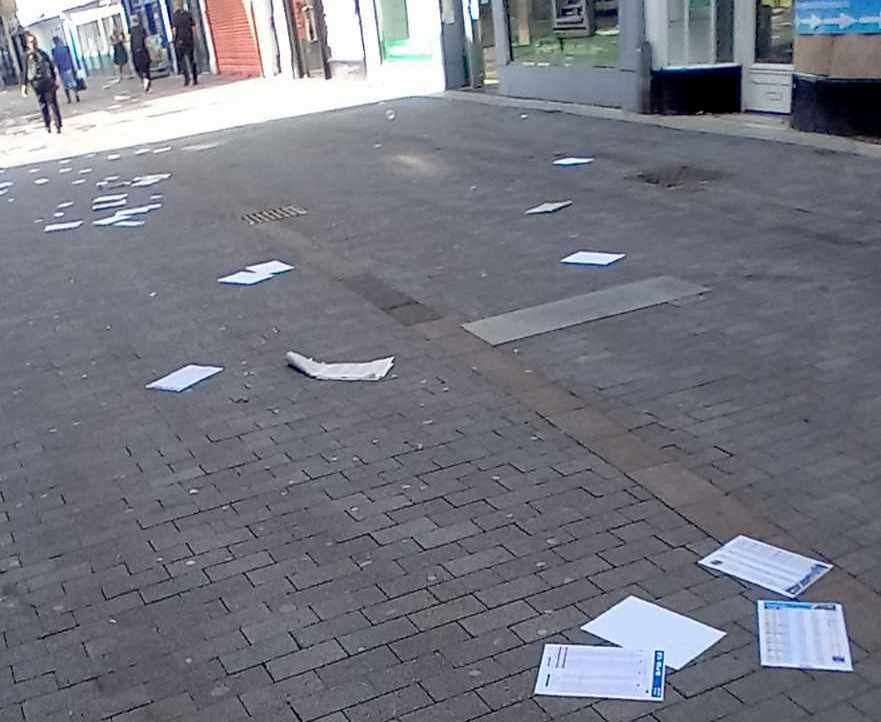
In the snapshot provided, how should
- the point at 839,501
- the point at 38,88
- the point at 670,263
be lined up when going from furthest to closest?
the point at 38,88, the point at 670,263, the point at 839,501

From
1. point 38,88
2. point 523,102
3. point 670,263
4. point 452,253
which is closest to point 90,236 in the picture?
point 452,253

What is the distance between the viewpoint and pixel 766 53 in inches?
508

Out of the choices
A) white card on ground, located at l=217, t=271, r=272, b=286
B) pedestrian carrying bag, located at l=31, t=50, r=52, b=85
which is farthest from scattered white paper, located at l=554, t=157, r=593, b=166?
pedestrian carrying bag, located at l=31, t=50, r=52, b=85

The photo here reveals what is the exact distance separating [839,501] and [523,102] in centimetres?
1342

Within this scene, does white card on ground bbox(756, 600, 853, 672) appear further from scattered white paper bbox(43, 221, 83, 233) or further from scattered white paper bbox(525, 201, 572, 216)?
scattered white paper bbox(43, 221, 83, 233)

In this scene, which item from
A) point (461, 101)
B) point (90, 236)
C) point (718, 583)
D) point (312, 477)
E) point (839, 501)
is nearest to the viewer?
point (718, 583)

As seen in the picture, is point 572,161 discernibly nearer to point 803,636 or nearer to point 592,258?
point 592,258

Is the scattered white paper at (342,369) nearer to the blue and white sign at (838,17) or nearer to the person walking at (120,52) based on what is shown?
the blue and white sign at (838,17)

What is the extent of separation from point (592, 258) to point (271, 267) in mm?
2655

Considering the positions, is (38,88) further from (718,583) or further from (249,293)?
(718,583)

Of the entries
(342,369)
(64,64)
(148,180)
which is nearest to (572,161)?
(148,180)

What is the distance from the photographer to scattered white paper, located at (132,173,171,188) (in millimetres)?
13623

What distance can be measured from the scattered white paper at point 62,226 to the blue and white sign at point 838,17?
26.8 ft

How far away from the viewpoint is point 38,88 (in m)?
21.0
